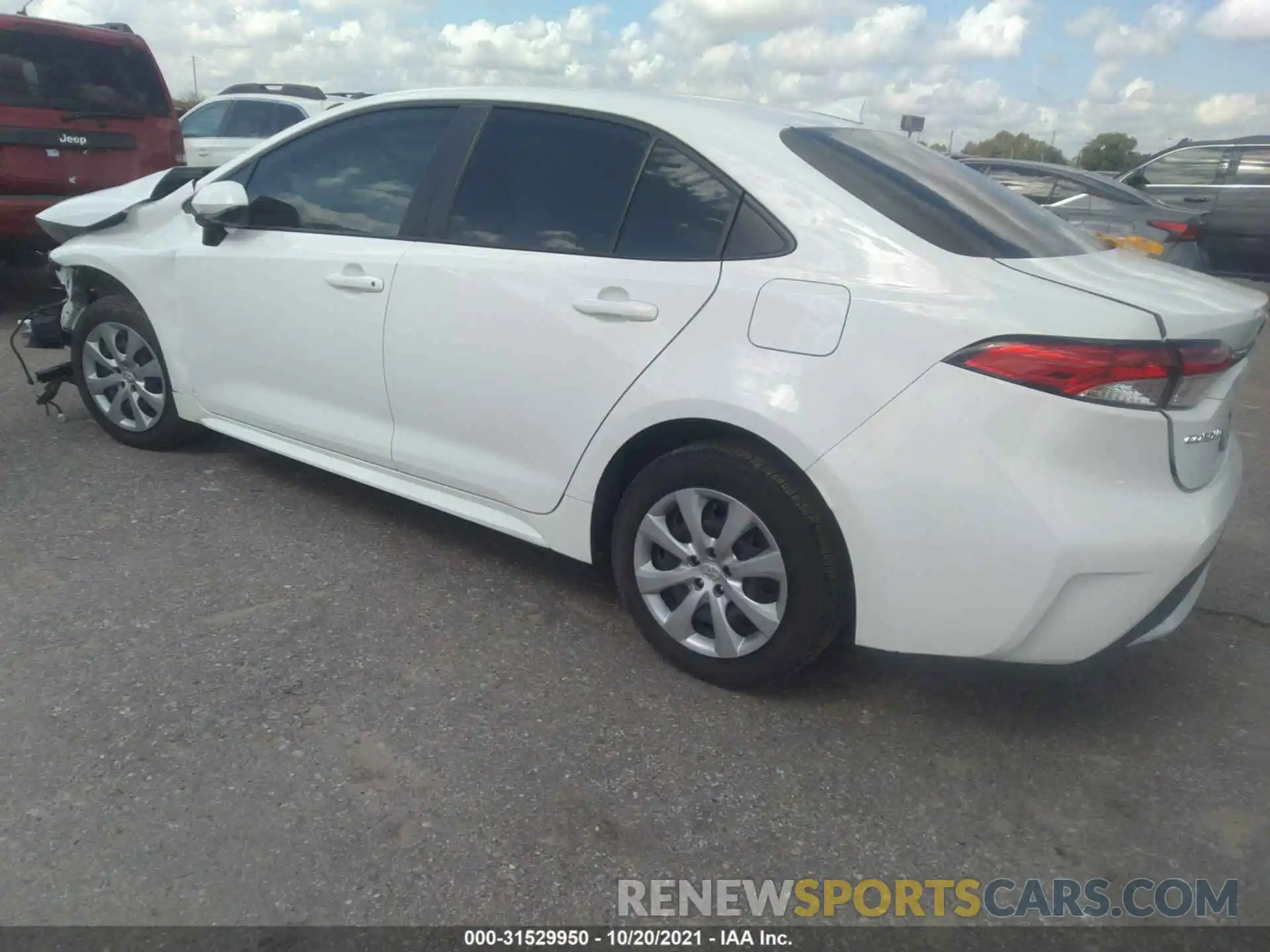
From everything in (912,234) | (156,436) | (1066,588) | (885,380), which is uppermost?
(912,234)

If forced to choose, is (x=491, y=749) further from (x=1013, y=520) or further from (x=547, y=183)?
(x=547, y=183)

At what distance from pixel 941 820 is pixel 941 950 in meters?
0.44

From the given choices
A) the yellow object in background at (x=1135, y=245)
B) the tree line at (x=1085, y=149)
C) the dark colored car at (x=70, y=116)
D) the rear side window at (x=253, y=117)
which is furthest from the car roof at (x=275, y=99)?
the tree line at (x=1085, y=149)

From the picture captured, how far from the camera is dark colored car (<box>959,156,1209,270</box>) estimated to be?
9.74 meters

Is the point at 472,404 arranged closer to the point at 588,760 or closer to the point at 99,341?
the point at 588,760

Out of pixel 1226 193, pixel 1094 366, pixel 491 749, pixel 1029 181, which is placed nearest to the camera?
pixel 1094 366

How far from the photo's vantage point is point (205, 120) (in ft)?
41.0

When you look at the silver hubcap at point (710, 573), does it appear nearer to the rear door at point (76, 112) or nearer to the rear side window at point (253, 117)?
the rear door at point (76, 112)

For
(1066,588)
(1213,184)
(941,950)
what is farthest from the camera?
(1213,184)

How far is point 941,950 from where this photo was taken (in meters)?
2.22

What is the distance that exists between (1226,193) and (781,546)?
1037cm

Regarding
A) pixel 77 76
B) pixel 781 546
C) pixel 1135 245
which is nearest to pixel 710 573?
pixel 781 546

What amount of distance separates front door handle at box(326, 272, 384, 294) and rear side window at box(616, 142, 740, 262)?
3.12 ft

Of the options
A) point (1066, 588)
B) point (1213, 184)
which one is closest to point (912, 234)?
point (1066, 588)
